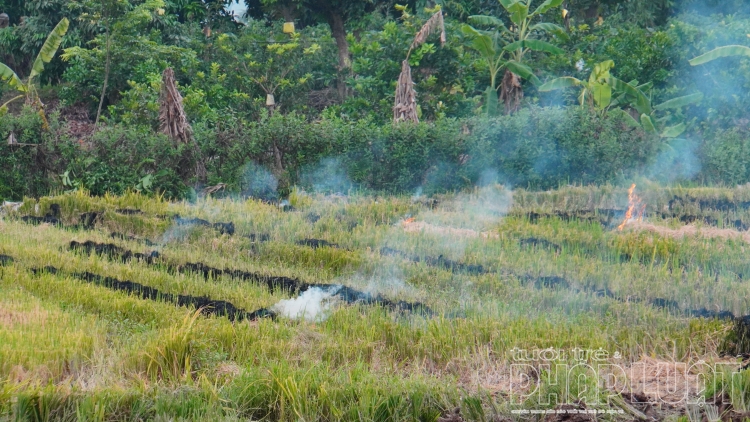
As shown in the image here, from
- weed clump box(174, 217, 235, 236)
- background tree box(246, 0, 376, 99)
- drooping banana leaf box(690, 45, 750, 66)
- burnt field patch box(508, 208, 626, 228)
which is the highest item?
background tree box(246, 0, 376, 99)

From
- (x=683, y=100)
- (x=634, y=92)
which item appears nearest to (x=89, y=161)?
(x=634, y=92)

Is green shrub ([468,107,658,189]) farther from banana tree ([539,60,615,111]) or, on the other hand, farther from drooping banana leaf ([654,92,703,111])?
drooping banana leaf ([654,92,703,111])

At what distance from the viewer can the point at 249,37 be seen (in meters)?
19.0

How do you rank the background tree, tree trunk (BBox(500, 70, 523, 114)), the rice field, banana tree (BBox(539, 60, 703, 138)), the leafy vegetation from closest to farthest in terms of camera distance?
the rice field
the leafy vegetation
banana tree (BBox(539, 60, 703, 138))
tree trunk (BBox(500, 70, 523, 114))
the background tree

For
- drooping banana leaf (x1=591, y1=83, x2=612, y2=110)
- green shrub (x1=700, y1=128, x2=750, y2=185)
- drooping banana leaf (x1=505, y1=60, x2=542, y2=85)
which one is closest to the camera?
green shrub (x1=700, y1=128, x2=750, y2=185)

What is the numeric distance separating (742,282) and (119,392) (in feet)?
17.5

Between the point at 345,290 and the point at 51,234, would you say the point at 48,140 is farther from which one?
the point at 345,290

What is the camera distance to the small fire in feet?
34.4

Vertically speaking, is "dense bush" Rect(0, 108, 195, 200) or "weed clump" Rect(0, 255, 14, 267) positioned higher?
"dense bush" Rect(0, 108, 195, 200)

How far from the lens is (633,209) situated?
11195 mm

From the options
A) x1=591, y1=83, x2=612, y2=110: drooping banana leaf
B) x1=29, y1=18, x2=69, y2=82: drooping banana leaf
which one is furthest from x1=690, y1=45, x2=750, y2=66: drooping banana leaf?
x1=29, y1=18, x2=69, y2=82: drooping banana leaf

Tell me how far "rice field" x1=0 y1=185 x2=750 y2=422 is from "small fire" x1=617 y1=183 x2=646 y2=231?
0.08m

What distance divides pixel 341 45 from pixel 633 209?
1127 centimetres

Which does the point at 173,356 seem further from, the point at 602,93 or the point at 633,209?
the point at 602,93
